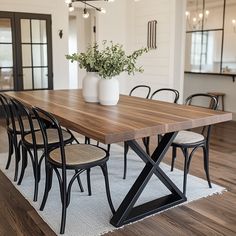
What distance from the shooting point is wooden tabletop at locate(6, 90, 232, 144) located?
2158 millimetres

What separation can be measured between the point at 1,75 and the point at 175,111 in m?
4.82

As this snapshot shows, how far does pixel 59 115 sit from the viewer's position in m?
2.65

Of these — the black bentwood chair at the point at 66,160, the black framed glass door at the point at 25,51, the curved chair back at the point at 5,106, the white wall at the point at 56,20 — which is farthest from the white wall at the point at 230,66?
the black bentwood chair at the point at 66,160

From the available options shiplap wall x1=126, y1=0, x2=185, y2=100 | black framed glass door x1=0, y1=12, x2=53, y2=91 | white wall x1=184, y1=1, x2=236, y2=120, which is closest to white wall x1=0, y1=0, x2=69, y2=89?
black framed glass door x1=0, y1=12, x2=53, y2=91

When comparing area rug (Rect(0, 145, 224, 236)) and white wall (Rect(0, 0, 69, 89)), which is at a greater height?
white wall (Rect(0, 0, 69, 89))

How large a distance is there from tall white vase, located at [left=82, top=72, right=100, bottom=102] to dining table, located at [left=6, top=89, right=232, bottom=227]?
9cm

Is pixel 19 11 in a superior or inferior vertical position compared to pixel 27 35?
superior

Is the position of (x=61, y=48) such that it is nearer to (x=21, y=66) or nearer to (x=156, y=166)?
(x=21, y=66)

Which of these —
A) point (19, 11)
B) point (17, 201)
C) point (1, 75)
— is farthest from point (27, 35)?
point (17, 201)

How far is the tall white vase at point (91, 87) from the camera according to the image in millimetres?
3231

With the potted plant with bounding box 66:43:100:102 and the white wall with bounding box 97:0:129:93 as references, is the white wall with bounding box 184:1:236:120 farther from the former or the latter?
the potted plant with bounding box 66:43:100:102

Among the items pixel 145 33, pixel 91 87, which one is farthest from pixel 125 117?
pixel 145 33

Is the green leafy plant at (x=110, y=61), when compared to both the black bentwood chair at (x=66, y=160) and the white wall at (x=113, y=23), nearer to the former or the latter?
the black bentwood chair at (x=66, y=160)

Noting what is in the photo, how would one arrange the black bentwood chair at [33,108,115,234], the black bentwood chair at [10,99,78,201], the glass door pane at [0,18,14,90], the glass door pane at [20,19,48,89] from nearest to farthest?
1. the black bentwood chair at [33,108,115,234]
2. the black bentwood chair at [10,99,78,201]
3. the glass door pane at [0,18,14,90]
4. the glass door pane at [20,19,48,89]
